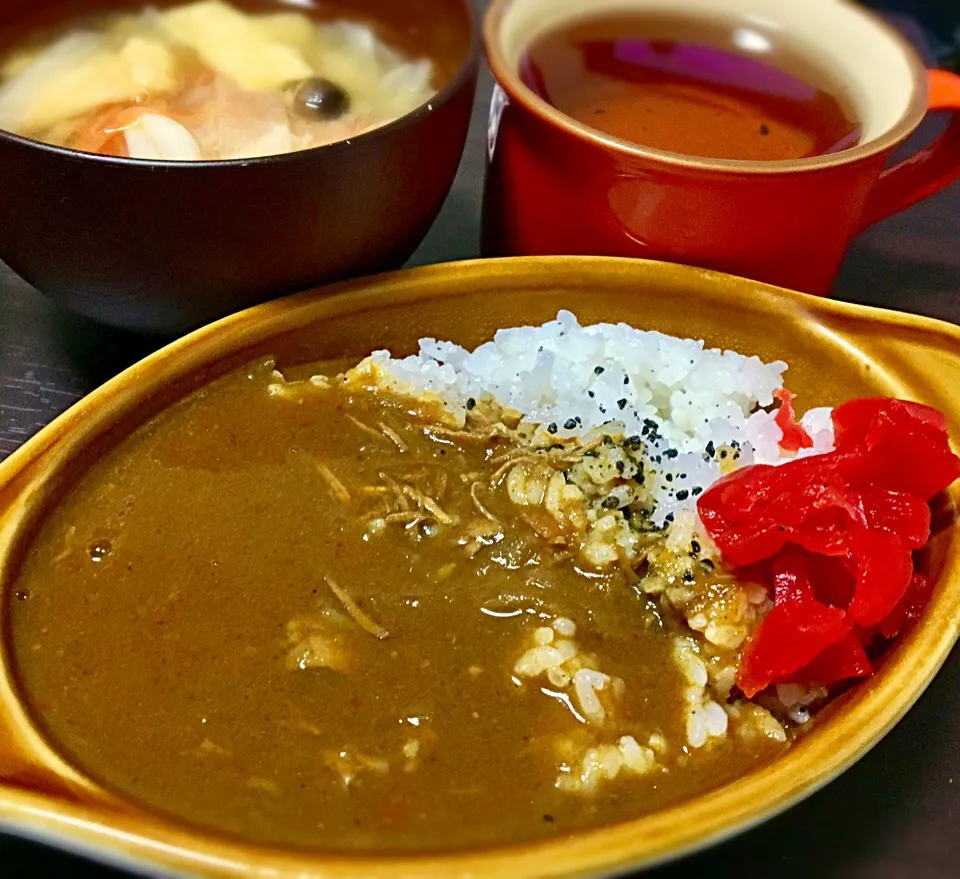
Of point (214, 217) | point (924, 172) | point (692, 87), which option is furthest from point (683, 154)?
point (214, 217)

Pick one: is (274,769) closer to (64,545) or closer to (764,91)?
(64,545)

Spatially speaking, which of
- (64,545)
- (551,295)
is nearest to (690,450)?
(551,295)

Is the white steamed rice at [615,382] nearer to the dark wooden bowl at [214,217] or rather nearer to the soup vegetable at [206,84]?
the dark wooden bowl at [214,217]

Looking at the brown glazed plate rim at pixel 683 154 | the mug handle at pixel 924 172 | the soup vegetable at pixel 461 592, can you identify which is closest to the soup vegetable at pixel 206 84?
the brown glazed plate rim at pixel 683 154

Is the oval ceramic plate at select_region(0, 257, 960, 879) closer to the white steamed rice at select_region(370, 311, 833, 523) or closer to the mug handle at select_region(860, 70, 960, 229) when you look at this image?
the white steamed rice at select_region(370, 311, 833, 523)

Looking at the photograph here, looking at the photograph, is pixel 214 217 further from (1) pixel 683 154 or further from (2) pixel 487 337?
(1) pixel 683 154

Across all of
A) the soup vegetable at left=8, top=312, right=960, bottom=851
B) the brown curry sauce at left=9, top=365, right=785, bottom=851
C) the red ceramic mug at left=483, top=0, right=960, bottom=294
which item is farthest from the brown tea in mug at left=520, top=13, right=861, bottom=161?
the brown curry sauce at left=9, top=365, right=785, bottom=851
